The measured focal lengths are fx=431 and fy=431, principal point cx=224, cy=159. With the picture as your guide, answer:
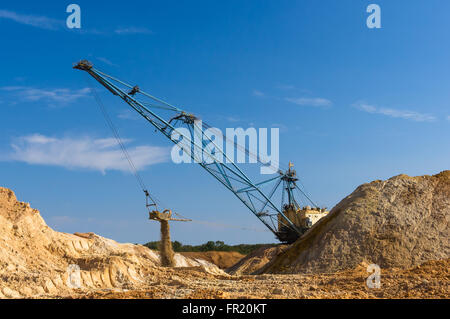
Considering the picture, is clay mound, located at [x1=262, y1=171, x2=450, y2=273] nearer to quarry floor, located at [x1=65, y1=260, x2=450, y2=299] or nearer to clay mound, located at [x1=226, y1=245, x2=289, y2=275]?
quarry floor, located at [x1=65, y1=260, x2=450, y2=299]

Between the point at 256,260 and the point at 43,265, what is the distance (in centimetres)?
2432


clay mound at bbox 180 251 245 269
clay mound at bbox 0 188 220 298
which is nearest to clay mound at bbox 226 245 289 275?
clay mound at bbox 180 251 245 269

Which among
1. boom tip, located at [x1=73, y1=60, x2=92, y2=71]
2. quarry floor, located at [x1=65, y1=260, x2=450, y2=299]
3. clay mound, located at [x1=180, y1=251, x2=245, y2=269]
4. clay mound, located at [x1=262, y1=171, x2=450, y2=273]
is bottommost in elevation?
clay mound, located at [x1=180, y1=251, x2=245, y2=269]

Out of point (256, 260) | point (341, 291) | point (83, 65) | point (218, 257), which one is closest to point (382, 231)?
point (341, 291)

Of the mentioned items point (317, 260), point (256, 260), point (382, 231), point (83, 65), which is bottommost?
point (256, 260)

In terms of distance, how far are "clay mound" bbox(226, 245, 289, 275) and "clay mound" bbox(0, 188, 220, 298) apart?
14295 mm

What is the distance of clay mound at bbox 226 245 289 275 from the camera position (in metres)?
37.9

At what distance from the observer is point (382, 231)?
2353 centimetres

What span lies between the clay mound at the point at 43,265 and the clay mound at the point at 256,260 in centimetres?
1430

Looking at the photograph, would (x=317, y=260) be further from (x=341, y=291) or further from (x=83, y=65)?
(x=83, y=65)
